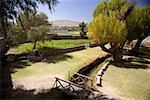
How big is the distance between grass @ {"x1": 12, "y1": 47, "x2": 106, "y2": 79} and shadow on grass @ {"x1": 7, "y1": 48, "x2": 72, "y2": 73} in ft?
1.91

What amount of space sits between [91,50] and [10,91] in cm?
2546

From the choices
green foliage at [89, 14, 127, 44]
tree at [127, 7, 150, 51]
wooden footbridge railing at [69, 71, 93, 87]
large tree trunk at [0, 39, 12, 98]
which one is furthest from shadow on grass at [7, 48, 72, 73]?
large tree trunk at [0, 39, 12, 98]

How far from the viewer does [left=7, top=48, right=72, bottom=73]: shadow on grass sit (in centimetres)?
3087

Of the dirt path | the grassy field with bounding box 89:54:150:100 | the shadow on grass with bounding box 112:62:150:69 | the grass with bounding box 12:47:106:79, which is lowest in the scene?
the grassy field with bounding box 89:54:150:100

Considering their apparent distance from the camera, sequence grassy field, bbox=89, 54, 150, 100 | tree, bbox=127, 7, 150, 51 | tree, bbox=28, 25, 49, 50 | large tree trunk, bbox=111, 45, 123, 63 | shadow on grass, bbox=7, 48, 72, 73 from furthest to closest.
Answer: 1. tree, bbox=28, 25, 49, 50
2. tree, bbox=127, 7, 150, 51
3. large tree trunk, bbox=111, 45, 123, 63
4. shadow on grass, bbox=7, 48, 72, 73
5. grassy field, bbox=89, 54, 150, 100

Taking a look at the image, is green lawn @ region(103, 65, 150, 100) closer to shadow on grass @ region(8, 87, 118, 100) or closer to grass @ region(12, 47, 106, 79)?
grass @ region(12, 47, 106, 79)

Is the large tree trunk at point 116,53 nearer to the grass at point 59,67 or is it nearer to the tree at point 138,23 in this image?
the grass at point 59,67

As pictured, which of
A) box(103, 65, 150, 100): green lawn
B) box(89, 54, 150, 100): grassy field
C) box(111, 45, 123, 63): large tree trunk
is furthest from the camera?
box(111, 45, 123, 63): large tree trunk

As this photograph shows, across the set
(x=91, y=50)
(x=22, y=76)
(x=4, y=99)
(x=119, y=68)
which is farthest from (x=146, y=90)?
(x=91, y=50)

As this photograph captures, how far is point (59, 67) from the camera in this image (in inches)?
1176

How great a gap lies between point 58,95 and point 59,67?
10.7m

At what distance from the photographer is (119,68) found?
107ft

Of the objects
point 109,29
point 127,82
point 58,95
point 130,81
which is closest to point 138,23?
point 109,29

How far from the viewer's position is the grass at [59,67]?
26734 millimetres
